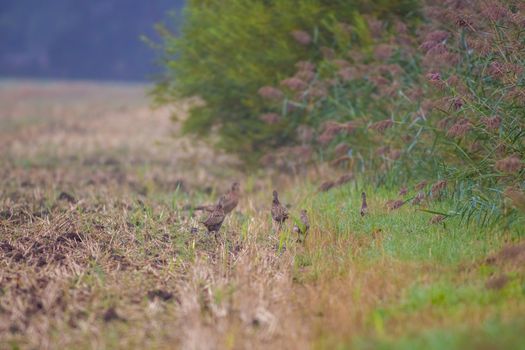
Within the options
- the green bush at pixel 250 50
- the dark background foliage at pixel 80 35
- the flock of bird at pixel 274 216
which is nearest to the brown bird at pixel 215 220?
the flock of bird at pixel 274 216

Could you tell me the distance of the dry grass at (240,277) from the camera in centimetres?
485

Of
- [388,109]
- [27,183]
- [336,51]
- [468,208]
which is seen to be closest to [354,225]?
[468,208]

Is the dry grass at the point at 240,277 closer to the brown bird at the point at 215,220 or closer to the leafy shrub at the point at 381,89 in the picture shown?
the brown bird at the point at 215,220

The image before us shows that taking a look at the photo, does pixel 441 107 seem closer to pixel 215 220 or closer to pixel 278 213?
pixel 278 213

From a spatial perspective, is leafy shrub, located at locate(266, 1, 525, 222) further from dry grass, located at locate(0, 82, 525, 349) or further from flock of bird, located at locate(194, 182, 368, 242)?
flock of bird, located at locate(194, 182, 368, 242)

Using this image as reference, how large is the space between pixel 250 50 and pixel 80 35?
2855 inches

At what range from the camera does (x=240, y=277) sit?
567 cm

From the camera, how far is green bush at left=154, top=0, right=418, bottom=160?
1022cm

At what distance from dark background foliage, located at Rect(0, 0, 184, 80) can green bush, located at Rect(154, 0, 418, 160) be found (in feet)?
213

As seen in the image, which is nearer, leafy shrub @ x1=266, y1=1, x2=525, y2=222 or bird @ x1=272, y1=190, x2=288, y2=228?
leafy shrub @ x1=266, y1=1, x2=525, y2=222

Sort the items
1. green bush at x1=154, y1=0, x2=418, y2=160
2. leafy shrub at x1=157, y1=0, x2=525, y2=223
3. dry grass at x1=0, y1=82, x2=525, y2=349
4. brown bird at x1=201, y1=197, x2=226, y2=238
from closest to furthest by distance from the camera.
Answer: dry grass at x1=0, y1=82, x2=525, y2=349
leafy shrub at x1=157, y1=0, x2=525, y2=223
brown bird at x1=201, y1=197, x2=226, y2=238
green bush at x1=154, y1=0, x2=418, y2=160

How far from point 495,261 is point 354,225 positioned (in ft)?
5.16

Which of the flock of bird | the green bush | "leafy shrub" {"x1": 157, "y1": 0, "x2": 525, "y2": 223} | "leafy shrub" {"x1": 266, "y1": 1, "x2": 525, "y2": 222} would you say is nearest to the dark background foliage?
the green bush

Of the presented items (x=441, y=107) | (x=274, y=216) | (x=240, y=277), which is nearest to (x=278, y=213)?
(x=274, y=216)
